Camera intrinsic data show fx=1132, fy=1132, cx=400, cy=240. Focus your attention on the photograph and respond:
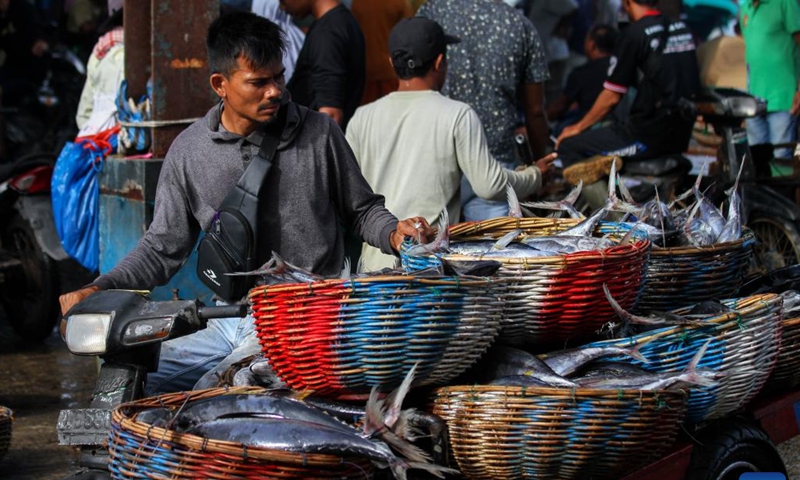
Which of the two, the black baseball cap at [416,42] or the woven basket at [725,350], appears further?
the black baseball cap at [416,42]

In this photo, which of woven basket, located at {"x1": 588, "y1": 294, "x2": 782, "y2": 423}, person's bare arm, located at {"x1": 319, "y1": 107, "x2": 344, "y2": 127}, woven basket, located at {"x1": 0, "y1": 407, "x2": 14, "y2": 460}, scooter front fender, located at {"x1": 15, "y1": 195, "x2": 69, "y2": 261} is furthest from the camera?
scooter front fender, located at {"x1": 15, "y1": 195, "x2": 69, "y2": 261}

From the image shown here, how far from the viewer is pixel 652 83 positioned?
8039 mm

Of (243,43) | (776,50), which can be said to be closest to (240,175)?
(243,43)

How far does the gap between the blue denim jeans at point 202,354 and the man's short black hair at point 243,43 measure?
34.8 inches

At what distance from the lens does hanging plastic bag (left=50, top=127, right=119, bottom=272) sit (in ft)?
23.2

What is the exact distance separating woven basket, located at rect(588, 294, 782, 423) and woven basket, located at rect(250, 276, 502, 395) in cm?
62

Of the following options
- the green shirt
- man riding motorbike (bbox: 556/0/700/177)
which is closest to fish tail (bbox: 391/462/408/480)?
man riding motorbike (bbox: 556/0/700/177)

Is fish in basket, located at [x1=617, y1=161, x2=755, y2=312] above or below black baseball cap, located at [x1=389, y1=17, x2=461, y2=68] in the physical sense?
below

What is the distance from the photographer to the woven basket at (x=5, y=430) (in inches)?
196

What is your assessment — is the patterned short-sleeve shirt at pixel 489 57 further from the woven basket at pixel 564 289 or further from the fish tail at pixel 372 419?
the fish tail at pixel 372 419

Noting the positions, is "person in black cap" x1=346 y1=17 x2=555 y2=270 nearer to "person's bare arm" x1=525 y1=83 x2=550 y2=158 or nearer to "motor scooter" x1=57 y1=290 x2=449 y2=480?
"person's bare arm" x1=525 y1=83 x2=550 y2=158

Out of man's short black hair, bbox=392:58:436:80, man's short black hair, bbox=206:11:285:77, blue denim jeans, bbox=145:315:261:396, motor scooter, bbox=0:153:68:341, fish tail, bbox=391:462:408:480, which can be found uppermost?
man's short black hair, bbox=206:11:285:77

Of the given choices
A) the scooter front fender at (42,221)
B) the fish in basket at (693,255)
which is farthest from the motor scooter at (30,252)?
the fish in basket at (693,255)

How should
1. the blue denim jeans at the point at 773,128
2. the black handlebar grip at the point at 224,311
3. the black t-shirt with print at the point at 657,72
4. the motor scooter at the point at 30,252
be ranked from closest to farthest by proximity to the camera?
the black handlebar grip at the point at 224,311
the motor scooter at the point at 30,252
the black t-shirt with print at the point at 657,72
the blue denim jeans at the point at 773,128
